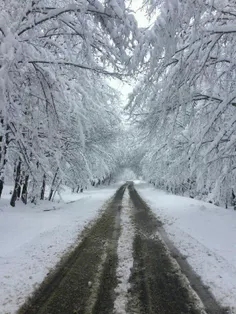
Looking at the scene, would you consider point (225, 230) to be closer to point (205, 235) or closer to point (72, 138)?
point (205, 235)

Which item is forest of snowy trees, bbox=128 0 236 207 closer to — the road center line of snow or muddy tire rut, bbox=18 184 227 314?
the road center line of snow

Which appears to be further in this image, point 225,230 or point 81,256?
point 225,230

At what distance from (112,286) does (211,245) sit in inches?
161

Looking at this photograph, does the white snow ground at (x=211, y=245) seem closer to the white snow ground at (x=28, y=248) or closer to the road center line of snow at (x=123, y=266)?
the road center line of snow at (x=123, y=266)

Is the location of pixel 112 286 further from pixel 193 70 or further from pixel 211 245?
pixel 193 70

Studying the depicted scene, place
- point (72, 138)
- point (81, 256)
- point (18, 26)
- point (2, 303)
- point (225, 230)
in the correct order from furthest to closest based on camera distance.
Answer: point (72, 138), point (225, 230), point (81, 256), point (18, 26), point (2, 303)

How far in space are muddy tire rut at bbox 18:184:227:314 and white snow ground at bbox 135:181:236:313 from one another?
275mm

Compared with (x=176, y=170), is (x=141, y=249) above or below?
below

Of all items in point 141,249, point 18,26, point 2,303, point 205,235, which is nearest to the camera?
point 2,303

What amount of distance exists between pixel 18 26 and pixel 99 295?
15.8ft

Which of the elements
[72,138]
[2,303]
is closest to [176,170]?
[72,138]

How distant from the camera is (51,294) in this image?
4.76 m

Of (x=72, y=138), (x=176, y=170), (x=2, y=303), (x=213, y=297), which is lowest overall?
(x=2, y=303)

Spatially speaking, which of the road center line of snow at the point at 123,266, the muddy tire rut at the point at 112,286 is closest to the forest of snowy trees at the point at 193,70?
the road center line of snow at the point at 123,266
